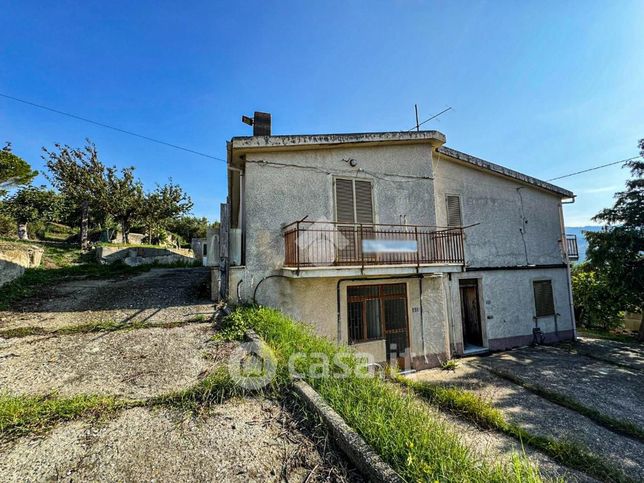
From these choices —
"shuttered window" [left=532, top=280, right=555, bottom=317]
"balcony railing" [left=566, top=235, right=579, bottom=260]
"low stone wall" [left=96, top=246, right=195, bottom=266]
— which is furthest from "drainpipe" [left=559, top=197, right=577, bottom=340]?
"low stone wall" [left=96, top=246, right=195, bottom=266]

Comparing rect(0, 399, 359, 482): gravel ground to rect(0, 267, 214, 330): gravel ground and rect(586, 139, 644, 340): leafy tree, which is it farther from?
rect(586, 139, 644, 340): leafy tree

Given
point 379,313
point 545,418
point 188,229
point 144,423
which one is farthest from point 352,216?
point 188,229

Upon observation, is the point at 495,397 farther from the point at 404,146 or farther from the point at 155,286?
the point at 155,286

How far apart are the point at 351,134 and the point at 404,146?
1.98 metres

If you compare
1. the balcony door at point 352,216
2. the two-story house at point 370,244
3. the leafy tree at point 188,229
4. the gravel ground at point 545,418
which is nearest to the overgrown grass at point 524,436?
the gravel ground at point 545,418

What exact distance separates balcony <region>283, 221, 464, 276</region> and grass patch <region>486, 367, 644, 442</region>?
140 inches

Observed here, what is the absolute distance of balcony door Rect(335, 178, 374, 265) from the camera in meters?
7.77

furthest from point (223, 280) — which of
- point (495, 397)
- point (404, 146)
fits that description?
point (495, 397)

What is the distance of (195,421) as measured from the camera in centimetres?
319

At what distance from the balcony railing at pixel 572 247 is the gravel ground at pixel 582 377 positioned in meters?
4.88

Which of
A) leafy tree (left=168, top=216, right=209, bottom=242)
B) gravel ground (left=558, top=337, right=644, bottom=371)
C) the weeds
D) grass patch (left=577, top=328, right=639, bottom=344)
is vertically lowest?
grass patch (left=577, top=328, right=639, bottom=344)

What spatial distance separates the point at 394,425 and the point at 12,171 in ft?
84.2

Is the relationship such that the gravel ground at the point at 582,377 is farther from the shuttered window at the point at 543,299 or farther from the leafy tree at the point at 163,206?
the leafy tree at the point at 163,206

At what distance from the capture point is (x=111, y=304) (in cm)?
752
